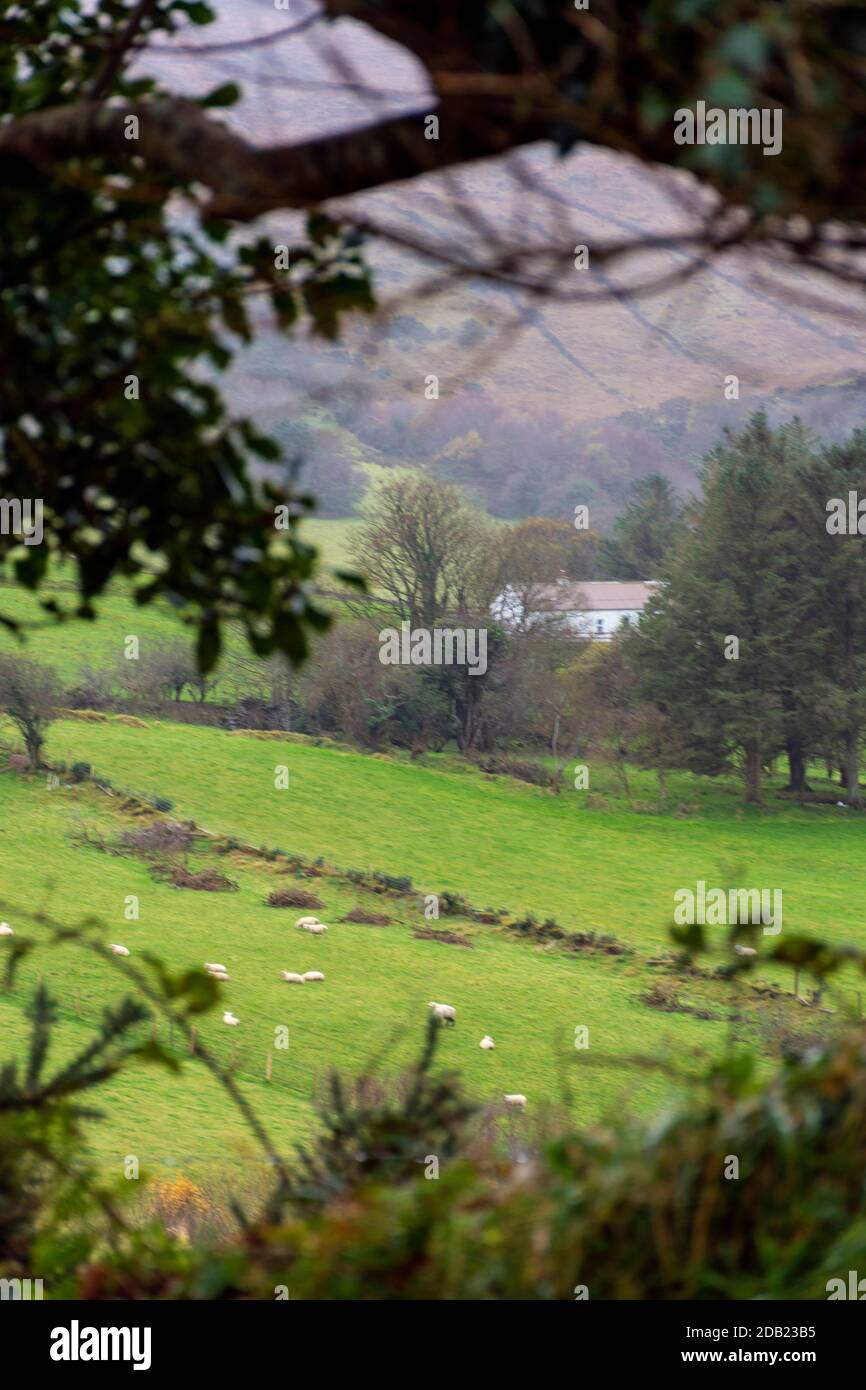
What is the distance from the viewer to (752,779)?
3916 cm

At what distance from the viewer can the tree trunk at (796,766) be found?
39.6 m

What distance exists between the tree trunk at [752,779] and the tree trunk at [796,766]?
1.32 metres

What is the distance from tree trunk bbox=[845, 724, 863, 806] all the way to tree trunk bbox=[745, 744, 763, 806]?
2763 millimetres

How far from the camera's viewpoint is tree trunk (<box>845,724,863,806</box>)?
39.3 m

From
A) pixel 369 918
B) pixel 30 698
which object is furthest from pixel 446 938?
pixel 30 698

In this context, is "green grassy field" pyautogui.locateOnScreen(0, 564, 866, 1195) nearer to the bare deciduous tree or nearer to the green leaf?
the bare deciduous tree

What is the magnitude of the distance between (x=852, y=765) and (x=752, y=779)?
3.05 metres

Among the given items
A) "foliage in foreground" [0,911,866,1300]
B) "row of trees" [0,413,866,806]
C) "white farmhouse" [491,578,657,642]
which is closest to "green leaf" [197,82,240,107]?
"foliage in foreground" [0,911,866,1300]

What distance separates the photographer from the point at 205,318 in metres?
2.25

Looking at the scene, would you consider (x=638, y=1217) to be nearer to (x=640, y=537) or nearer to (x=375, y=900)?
(x=375, y=900)

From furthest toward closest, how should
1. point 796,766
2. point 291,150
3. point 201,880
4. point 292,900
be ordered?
point 796,766, point 201,880, point 292,900, point 291,150

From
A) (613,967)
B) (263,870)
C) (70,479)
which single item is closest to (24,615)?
(263,870)

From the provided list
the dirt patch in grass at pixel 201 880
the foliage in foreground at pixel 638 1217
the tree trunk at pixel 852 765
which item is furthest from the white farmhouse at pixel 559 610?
the foliage in foreground at pixel 638 1217
